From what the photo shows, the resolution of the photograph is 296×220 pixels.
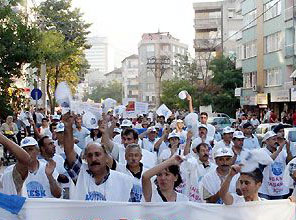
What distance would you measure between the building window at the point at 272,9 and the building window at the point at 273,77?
12.4 feet

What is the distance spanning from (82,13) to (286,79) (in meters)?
15.1

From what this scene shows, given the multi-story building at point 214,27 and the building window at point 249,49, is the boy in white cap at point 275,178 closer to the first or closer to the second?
the building window at point 249,49

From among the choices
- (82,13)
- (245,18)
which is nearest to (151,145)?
(82,13)

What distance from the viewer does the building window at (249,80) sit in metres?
48.8

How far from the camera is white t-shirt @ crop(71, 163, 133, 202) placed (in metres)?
5.73

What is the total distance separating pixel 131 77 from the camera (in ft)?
513

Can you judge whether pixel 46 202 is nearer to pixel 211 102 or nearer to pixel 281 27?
pixel 281 27

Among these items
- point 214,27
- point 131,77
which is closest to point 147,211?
point 214,27

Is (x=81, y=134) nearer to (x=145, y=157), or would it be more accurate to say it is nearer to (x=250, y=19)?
(x=145, y=157)

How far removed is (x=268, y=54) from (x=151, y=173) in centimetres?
4124

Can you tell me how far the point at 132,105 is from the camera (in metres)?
19.8

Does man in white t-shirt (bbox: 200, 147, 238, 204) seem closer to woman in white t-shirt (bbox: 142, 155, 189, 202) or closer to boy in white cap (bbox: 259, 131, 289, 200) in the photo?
woman in white t-shirt (bbox: 142, 155, 189, 202)

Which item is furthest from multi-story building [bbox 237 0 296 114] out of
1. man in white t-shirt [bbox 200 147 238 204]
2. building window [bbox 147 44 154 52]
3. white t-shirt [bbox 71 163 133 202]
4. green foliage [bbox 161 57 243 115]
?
building window [bbox 147 44 154 52]

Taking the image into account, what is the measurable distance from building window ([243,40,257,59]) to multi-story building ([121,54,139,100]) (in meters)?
96.5
